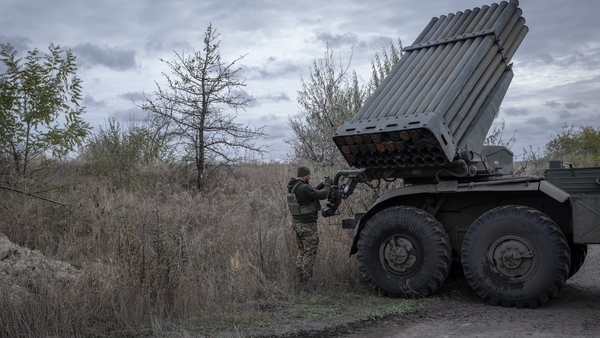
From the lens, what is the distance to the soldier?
817 centimetres

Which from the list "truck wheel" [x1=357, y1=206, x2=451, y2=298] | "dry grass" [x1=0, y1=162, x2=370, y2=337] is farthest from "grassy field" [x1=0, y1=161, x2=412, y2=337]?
"truck wheel" [x1=357, y1=206, x2=451, y2=298]

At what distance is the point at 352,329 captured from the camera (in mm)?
6062

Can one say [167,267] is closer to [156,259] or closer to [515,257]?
[156,259]

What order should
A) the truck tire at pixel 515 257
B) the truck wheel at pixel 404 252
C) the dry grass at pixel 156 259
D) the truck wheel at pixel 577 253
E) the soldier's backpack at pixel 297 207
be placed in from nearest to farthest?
1. the dry grass at pixel 156 259
2. the truck tire at pixel 515 257
3. the truck wheel at pixel 404 252
4. the truck wheel at pixel 577 253
5. the soldier's backpack at pixel 297 207

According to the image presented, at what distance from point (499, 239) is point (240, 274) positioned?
10.7 feet

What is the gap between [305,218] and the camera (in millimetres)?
8320

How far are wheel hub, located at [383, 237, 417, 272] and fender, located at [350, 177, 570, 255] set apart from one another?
21.7 inches

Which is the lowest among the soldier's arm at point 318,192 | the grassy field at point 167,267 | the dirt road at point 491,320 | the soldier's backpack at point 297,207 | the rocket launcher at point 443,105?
the dirt road at point 491,320

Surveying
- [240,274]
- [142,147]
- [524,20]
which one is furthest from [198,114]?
[524,20]

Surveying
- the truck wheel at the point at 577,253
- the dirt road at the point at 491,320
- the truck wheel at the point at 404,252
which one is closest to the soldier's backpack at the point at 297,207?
the truck wheel at the point at 404,252

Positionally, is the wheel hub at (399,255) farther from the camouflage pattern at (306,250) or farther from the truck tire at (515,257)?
the camouflage pattern at (306,250)

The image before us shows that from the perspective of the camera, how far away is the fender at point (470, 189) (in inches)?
264

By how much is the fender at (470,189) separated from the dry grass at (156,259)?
3.25 feet

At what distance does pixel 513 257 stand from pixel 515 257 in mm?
22
